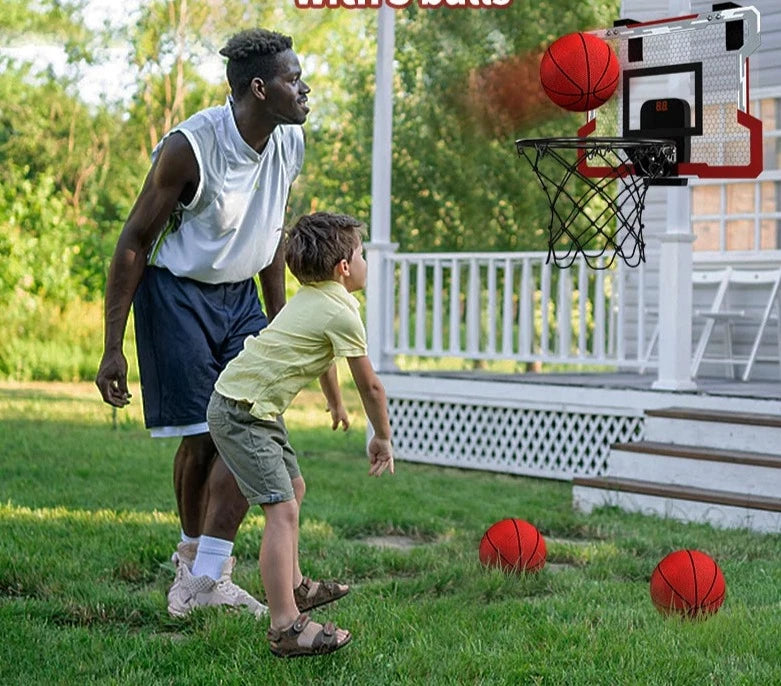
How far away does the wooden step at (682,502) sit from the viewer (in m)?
6.46

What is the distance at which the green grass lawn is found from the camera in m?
3.67

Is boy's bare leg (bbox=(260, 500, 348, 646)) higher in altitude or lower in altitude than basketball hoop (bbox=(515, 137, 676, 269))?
lower

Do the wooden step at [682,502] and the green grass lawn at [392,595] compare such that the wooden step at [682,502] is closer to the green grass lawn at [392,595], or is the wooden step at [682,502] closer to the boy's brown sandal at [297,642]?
the green grass lawn at [392,595]

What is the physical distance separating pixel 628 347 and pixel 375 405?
6942 mm

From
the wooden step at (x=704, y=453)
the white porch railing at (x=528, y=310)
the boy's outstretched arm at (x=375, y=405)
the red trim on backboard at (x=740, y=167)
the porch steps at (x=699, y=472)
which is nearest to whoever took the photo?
the boy's outstretched arm at (x=375, y=405)

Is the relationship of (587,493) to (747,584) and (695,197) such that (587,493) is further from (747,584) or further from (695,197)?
(695,197)

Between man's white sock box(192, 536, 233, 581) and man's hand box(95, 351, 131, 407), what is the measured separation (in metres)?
0.53

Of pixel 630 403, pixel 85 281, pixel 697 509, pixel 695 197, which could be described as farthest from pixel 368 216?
pixel 697 509

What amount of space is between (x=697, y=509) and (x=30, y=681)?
3969 millimetres

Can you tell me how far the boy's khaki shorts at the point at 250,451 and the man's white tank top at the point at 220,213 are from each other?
700 millimetres

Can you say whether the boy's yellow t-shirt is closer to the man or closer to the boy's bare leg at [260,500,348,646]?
the boy's bare leg at [260,500,348,646]

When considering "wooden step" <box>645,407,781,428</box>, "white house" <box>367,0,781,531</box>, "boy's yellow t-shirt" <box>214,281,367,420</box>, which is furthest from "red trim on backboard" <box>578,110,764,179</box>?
"white house" <box>367,0,781,531</box>

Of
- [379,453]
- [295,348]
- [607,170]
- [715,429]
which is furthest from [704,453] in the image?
[295,348]

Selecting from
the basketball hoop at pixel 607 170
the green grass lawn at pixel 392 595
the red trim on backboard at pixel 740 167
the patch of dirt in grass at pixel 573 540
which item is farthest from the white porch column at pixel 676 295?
the red trim on backboard at pixel 740 167
